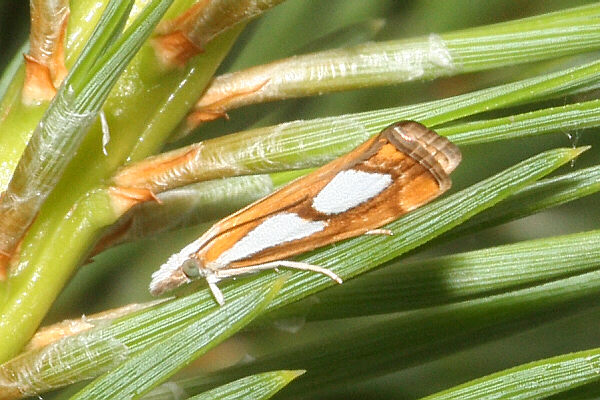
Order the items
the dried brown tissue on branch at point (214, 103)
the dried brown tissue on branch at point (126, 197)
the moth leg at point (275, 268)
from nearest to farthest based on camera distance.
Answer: the moth leg at point (275, 268) < the dried brown tissue on branch at point (126, 197) < the dried brown tissue on branch at point (214, 103)

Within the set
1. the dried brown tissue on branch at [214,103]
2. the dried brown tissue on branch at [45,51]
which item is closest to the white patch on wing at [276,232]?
the dried brown tissue on branch at [214,103]

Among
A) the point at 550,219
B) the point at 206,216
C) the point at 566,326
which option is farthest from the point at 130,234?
the point at 550,219

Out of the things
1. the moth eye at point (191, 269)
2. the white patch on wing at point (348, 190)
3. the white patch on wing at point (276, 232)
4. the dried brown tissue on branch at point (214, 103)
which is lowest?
the moth eye at point (191, 269)

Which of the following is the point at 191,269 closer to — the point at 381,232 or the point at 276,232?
the point at 276,232

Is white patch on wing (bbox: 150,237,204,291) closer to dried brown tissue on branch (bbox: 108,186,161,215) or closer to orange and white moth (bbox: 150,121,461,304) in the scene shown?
orange and white moth (bbox: 150,121,461,304)

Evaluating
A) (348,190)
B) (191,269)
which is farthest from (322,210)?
(191,269)

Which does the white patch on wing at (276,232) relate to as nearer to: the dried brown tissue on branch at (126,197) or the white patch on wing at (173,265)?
the white patch on wing at (173,265)

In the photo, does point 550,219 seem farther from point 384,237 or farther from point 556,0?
point 384,237

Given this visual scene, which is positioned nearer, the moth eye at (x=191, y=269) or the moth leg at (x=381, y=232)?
the moth leg at (x=381, y=232)
